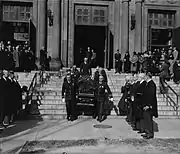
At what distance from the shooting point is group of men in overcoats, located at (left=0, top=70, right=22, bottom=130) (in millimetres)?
9375

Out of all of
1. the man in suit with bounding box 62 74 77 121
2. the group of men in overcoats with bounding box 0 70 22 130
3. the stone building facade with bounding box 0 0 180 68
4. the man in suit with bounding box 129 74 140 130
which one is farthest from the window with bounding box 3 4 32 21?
the man in suit with bounding box 129 74 140 130

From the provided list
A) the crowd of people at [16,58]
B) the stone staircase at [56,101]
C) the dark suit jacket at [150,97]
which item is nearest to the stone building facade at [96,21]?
the crowd of people at [16,58]

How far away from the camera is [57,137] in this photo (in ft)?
27.0

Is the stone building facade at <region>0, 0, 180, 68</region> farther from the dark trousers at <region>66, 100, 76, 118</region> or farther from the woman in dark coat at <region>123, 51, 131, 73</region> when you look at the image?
the dark trousers at <region>66, 100, 76, 118</region>

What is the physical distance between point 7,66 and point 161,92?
855 cm

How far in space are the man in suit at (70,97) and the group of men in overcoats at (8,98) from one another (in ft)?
5.85

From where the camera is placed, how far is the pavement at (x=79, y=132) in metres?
7.34

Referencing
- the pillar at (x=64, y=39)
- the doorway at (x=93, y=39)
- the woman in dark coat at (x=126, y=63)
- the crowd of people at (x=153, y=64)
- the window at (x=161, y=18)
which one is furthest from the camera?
the doorway at (x=93, y=39)

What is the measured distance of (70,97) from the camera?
10.8 meters

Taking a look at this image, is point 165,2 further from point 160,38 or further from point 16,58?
point 16,58

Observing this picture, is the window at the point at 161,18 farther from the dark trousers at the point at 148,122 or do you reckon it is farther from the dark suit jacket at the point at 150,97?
the dark trousers at the point at 148,122

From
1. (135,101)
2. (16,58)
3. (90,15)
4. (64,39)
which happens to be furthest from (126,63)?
(135,101)

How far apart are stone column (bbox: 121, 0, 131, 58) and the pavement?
9.82 m

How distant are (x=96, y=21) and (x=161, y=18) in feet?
17.1
